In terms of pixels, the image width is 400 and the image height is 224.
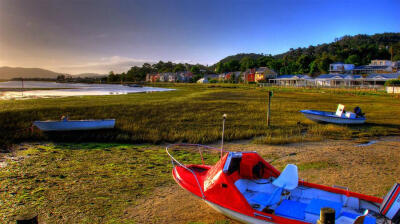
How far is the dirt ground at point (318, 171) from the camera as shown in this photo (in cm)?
771

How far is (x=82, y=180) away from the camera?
10102mm

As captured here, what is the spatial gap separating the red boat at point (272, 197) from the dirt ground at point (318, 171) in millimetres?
923

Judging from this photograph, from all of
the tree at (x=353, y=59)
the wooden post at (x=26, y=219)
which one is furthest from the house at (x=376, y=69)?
the wooden post at (x=26, y=219)

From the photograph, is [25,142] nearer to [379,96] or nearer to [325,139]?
[325,139]

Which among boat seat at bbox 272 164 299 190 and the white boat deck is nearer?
the white boat deck

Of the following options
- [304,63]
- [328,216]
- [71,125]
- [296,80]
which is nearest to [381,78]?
[296,80]

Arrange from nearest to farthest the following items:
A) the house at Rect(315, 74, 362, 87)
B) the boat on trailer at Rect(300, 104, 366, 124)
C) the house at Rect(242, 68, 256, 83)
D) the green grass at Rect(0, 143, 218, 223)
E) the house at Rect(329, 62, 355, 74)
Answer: the green grass at Rect(0, 143, 218, 223) < the boat on trailer at Rect(300, 104, 366, 124) < the house at Rect(315, 74, 362, 87) < the house at Rect(329, 62, 355, 74) < the house at Rect(242, 68, 256, 83)

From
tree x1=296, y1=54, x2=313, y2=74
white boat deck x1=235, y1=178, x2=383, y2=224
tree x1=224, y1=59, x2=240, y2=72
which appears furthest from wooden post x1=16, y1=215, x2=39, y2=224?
tree x1=224, y1=59, x2=240, y2=72

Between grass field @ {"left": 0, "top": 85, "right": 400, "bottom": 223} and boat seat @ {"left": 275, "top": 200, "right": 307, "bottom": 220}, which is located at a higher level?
boat seat @ {"left": 275, "top": 200, "right": 307, "bottom": 220}

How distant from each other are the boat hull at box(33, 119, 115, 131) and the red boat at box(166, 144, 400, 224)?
37.2 feet

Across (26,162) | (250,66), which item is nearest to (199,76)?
(250,66)

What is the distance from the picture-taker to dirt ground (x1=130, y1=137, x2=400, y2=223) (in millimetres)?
7711

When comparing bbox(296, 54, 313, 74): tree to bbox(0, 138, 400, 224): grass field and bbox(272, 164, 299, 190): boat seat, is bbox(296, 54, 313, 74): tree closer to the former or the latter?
bbox(0, 138, 400, 224): grass field

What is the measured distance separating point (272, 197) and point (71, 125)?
566 inches
